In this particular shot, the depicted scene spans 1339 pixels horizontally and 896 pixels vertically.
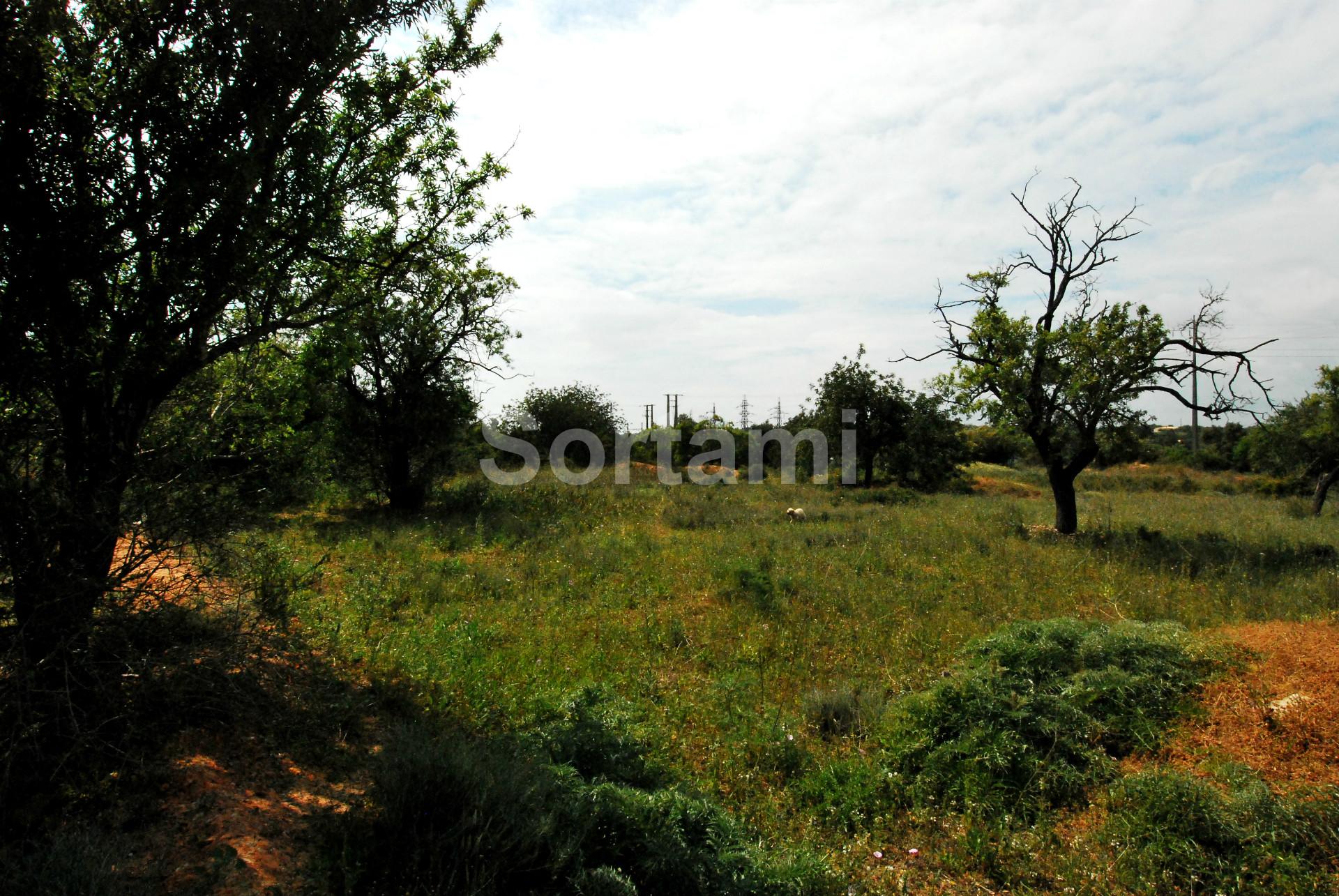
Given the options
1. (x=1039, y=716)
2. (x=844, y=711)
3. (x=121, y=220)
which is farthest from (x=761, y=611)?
(x=121, y=220)

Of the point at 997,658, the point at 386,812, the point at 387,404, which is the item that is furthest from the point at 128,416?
the point at 387,404

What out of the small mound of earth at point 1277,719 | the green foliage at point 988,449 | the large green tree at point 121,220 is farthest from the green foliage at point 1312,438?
the large green tree at point 121,220

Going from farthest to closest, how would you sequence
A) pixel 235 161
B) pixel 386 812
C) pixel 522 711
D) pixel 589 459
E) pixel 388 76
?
pixel 589 459 < pixel 388 76 < pixel 522 711 < pixel 235 161 < pixel 386 812

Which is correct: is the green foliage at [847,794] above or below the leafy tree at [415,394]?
below

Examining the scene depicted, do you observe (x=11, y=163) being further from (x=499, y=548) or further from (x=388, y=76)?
(x=499, y=548)

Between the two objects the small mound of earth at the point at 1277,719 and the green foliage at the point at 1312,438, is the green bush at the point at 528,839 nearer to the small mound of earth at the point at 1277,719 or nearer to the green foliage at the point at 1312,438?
the small mound of earth at the point at 1277,719

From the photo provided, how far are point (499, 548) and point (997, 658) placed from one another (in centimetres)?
821

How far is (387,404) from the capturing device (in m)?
16.5

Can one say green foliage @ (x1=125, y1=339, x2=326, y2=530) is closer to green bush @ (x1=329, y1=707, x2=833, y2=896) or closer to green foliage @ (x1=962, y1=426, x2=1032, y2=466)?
green bush @ (x1=329, y1=707, x2=833, y2=896)

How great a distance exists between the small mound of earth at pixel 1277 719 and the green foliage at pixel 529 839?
295 cm

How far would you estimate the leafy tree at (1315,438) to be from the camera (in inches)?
775

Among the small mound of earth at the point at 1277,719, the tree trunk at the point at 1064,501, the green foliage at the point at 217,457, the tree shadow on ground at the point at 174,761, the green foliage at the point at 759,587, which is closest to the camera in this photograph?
the tree shadow on ground at the point at 174,761

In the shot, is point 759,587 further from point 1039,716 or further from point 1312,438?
point 1312,438

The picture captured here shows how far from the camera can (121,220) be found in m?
4.05
